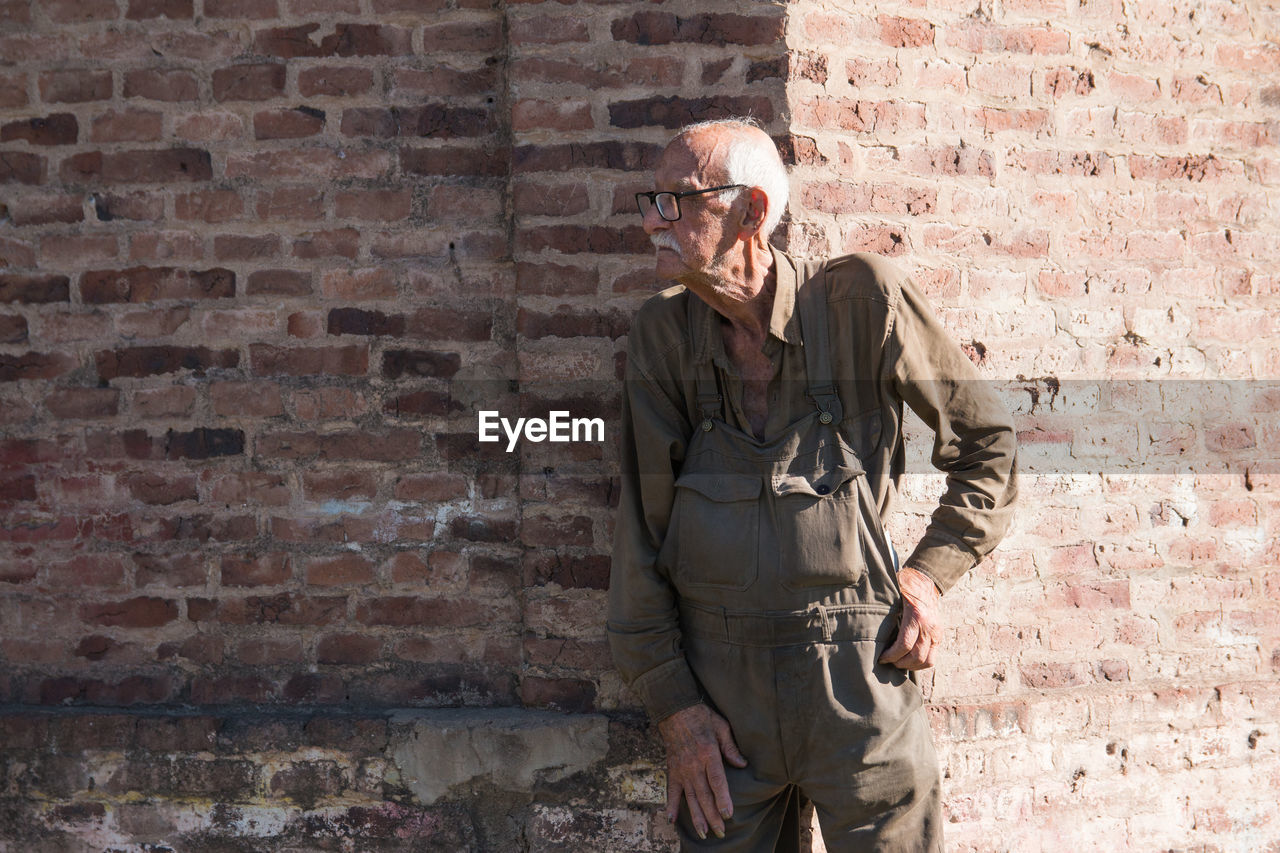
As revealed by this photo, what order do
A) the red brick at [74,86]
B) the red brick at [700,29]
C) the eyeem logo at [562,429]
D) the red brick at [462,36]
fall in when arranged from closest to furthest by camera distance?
1. the red brick at [700,29]
2. the eyeem logo at [562,429]
3. the red brick at [462,36]
4. the red brick at [74,86]

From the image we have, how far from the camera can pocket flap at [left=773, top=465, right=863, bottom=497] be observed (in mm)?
2238

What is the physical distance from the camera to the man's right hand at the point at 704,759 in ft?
7.59

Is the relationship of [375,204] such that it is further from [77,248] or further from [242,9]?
[77,248]

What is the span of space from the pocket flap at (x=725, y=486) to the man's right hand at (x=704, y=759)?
476 millimetres

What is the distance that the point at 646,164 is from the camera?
8.87 ft

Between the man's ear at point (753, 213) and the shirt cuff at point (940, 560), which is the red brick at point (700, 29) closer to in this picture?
the man's ear at point (753, 213)

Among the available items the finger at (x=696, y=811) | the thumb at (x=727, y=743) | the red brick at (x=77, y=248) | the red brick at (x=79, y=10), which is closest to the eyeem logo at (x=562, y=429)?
the thumb at (x=727, y=743)

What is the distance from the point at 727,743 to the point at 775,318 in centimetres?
94

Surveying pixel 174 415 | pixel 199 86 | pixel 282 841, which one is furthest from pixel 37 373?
pixel 282 841

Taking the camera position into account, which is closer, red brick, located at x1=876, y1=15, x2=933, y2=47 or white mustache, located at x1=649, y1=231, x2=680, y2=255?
white mustache, located at x1=649, y1=231, x2=680, y2=255

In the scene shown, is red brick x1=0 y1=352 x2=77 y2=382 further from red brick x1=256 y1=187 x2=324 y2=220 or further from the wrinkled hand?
the wrinkled hand

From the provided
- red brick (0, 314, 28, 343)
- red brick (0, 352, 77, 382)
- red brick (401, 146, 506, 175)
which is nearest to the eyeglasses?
red brick (401, 146, 506, 175)

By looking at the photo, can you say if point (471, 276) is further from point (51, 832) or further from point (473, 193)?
point (51, 832)

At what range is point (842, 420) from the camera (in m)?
2.30
